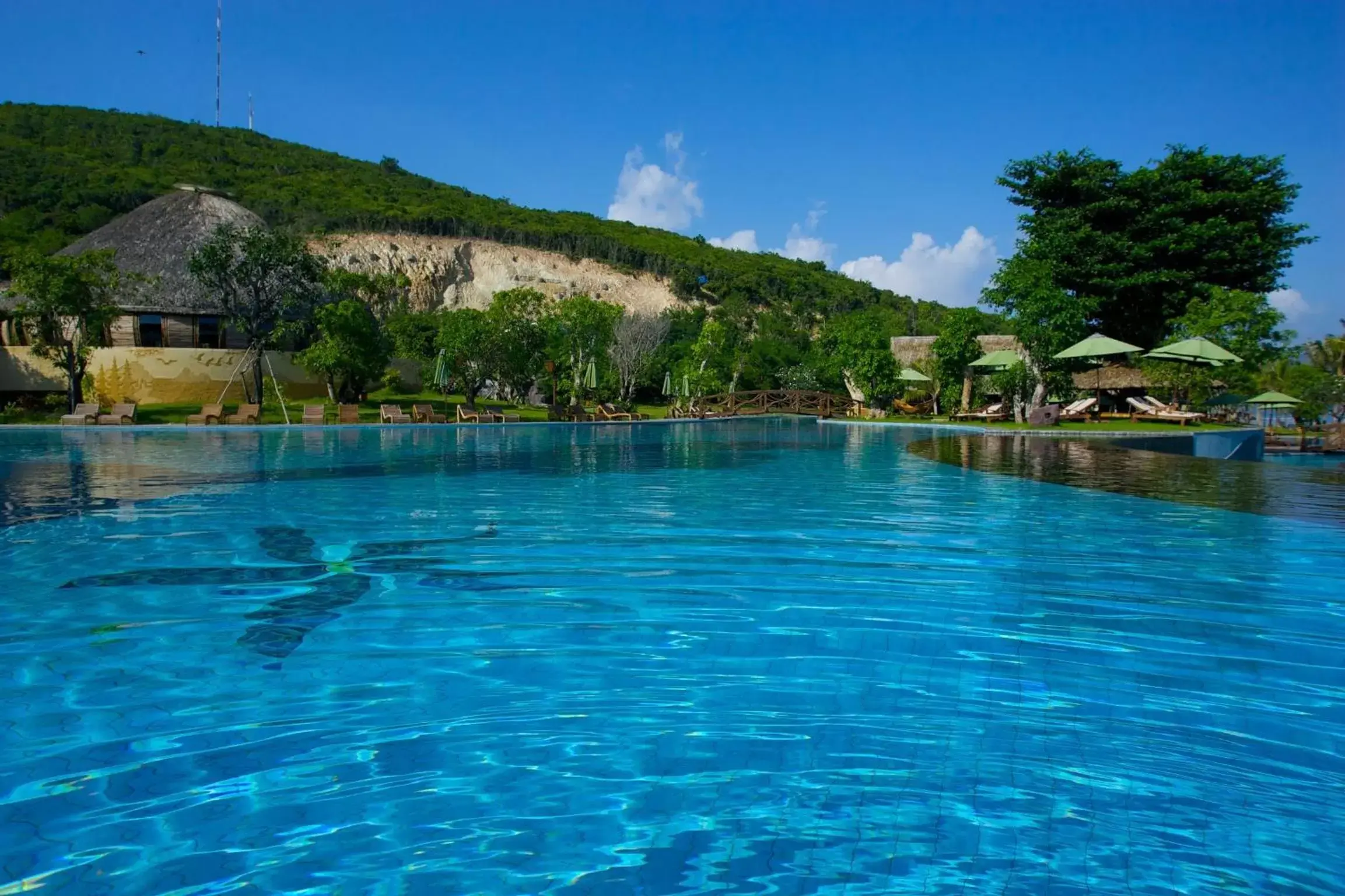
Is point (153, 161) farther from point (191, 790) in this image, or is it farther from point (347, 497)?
point (191, 790)

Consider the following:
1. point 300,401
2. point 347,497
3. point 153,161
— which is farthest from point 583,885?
point 153,161

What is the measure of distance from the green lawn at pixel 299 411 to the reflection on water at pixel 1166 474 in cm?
1577

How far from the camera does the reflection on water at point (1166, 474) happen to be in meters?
8.95

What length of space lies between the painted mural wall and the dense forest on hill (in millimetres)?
20039

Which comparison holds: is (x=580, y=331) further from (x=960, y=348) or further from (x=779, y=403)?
(x=960, y=348)

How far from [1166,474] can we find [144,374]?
30.0 metres

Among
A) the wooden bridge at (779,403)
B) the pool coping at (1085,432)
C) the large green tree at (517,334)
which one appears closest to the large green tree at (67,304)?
the large green tree at (517,334)

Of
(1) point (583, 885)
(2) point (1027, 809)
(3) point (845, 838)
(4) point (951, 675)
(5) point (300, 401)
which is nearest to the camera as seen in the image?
(1) point (583, 885)

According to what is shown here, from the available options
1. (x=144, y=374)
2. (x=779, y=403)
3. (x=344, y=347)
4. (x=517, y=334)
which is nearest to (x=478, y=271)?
(x=779, y=403)

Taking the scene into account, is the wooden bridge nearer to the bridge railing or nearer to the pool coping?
the bridge railing

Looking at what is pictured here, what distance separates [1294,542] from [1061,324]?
18.4 meters

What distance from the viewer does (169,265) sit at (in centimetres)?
3056

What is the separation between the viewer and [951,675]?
3748mm

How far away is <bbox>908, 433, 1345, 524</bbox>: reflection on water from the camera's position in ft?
29.4
